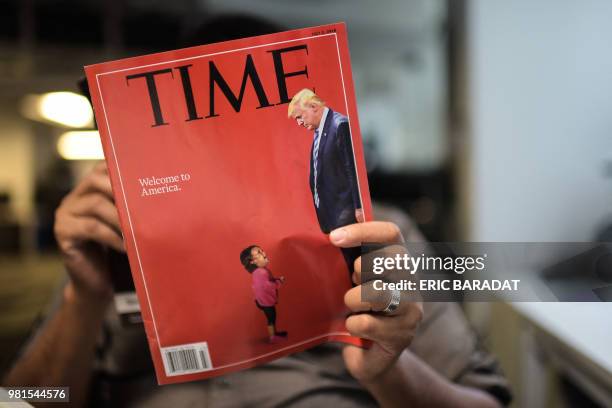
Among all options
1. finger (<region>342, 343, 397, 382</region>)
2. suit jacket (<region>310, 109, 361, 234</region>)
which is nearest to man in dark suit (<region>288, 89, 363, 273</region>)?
suit jacket (<region>310, 109, 361, 234</region>)

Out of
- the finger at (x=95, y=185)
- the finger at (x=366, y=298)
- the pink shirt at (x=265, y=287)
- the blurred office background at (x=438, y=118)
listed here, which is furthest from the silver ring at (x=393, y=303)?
the finger at (x=95, y=185)

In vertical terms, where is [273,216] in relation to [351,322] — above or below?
Result: above

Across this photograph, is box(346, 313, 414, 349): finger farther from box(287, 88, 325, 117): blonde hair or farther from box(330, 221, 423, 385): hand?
box(287, 88, 325, 117): blonde hair

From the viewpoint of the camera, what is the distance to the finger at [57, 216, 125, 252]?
1.68 feet

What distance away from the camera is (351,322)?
0.42 metres

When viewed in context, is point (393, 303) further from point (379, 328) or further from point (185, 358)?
point (185, 358)

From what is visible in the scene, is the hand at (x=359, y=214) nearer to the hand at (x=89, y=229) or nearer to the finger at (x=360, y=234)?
the finger at (x=360, y=234)

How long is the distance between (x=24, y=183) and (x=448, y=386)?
225 cm

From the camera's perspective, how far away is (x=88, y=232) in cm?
52

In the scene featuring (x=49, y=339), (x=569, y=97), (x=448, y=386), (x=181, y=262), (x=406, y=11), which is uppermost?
(x=406, y=11)

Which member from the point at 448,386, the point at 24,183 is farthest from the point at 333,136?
the point at 24,183

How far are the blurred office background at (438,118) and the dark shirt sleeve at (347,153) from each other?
0.21 metres

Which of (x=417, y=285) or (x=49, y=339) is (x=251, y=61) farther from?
(x=49, y=339)

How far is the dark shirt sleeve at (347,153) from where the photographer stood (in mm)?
395
